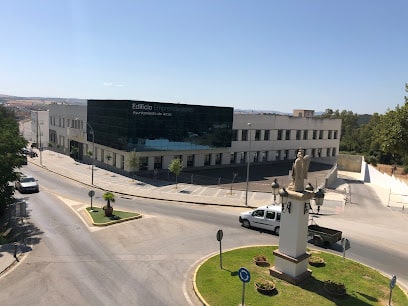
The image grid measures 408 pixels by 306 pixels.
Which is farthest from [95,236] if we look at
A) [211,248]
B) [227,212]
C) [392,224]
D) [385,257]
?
[392,224]

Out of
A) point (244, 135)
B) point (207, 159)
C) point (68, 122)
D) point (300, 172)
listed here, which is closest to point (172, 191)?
point (207, 159)

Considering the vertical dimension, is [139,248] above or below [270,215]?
→ below

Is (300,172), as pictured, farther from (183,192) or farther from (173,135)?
(173,135)

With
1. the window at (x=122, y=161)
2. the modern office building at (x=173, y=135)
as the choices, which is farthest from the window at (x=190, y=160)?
the window at (x=122, y=161)

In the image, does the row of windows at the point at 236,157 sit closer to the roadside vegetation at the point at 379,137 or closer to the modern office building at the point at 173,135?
the modern office building at the point at 173,135

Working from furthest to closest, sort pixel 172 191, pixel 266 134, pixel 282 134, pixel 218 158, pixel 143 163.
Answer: pixel 282 134 < pixel 266 134 < pixel 218 158 < pixel 143 163 < pixel 172 191

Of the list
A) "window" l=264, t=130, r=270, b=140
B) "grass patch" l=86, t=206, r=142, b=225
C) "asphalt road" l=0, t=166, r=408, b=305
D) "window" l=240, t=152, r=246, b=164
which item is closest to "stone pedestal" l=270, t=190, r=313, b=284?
"asphalt road" l=0, t=166, r=408, b=305

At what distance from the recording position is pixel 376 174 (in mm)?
56188

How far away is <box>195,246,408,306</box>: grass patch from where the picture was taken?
15203 millimetres

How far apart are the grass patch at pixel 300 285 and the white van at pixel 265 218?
194 inches

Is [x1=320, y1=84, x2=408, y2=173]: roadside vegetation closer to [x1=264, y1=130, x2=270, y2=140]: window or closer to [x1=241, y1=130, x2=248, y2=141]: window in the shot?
[x1=264, y1=130, x2=270, y2=140]: window

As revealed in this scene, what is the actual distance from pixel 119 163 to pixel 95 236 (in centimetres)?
2697

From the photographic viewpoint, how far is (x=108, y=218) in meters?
27.2

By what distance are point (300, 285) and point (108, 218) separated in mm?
15801
